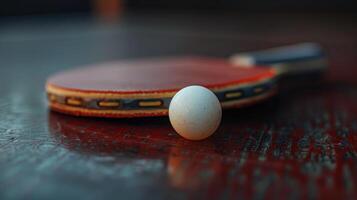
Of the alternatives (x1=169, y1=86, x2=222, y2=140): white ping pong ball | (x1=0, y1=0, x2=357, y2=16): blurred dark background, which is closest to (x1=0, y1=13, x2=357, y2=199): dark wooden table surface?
(x1=169, y1=86, x2=222, y2=140): white ping pong ball

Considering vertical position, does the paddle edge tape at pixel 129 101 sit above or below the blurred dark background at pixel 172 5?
below

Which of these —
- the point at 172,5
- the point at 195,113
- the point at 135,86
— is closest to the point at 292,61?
the point at 135,86

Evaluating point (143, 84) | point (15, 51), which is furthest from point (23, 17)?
point (143, 84)

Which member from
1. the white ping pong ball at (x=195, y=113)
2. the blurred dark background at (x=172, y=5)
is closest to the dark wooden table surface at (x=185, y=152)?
the white ping pong ball at (x=195, y=113)

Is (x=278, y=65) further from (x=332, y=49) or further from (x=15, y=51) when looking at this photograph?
(x=15, y=51)

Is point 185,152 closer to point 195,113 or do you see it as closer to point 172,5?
point 195,113

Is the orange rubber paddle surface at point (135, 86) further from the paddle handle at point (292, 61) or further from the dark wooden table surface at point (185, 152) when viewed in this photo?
the paddle handle at point (292, 61)
